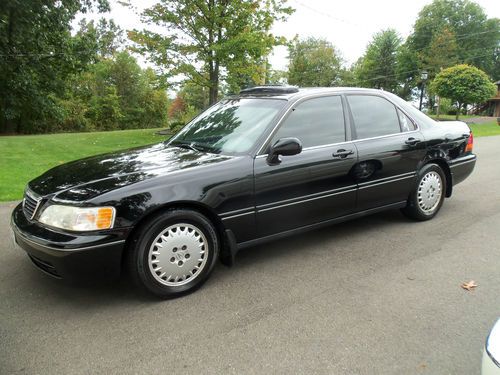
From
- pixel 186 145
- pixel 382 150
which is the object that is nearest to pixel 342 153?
pixel 382 150

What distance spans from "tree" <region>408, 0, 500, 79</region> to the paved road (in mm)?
58559

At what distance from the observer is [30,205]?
3182 millimetres

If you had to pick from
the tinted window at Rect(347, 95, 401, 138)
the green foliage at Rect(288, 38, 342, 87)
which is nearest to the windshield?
the tinted window at Rect(347, 95, 401, 138)

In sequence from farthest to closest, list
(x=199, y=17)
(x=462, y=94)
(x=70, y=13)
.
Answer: (x=462, y=94) < (x=70, y=13) < (x=199, y=17)

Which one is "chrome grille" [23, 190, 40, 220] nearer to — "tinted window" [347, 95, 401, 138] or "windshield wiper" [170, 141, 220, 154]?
"windshield wiper" [170, 141, 220, 154]

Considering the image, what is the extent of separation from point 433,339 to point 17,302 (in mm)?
3023

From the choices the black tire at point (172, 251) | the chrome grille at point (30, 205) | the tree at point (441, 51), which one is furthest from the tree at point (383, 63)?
the chrome grille at point (30, 205)

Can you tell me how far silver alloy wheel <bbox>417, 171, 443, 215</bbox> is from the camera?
4.76 meters

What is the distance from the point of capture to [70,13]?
1552cm

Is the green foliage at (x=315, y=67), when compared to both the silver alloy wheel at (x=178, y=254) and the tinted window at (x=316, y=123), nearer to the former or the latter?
the tinted window at (x=316, y=123)

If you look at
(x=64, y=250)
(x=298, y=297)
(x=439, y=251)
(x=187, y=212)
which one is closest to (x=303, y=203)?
(x=298, y=297)

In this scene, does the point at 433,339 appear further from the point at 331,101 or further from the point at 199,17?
the point at 199,17

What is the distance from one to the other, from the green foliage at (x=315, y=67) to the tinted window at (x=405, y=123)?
4820 cm

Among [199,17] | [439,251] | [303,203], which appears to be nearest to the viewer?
[303,203]
